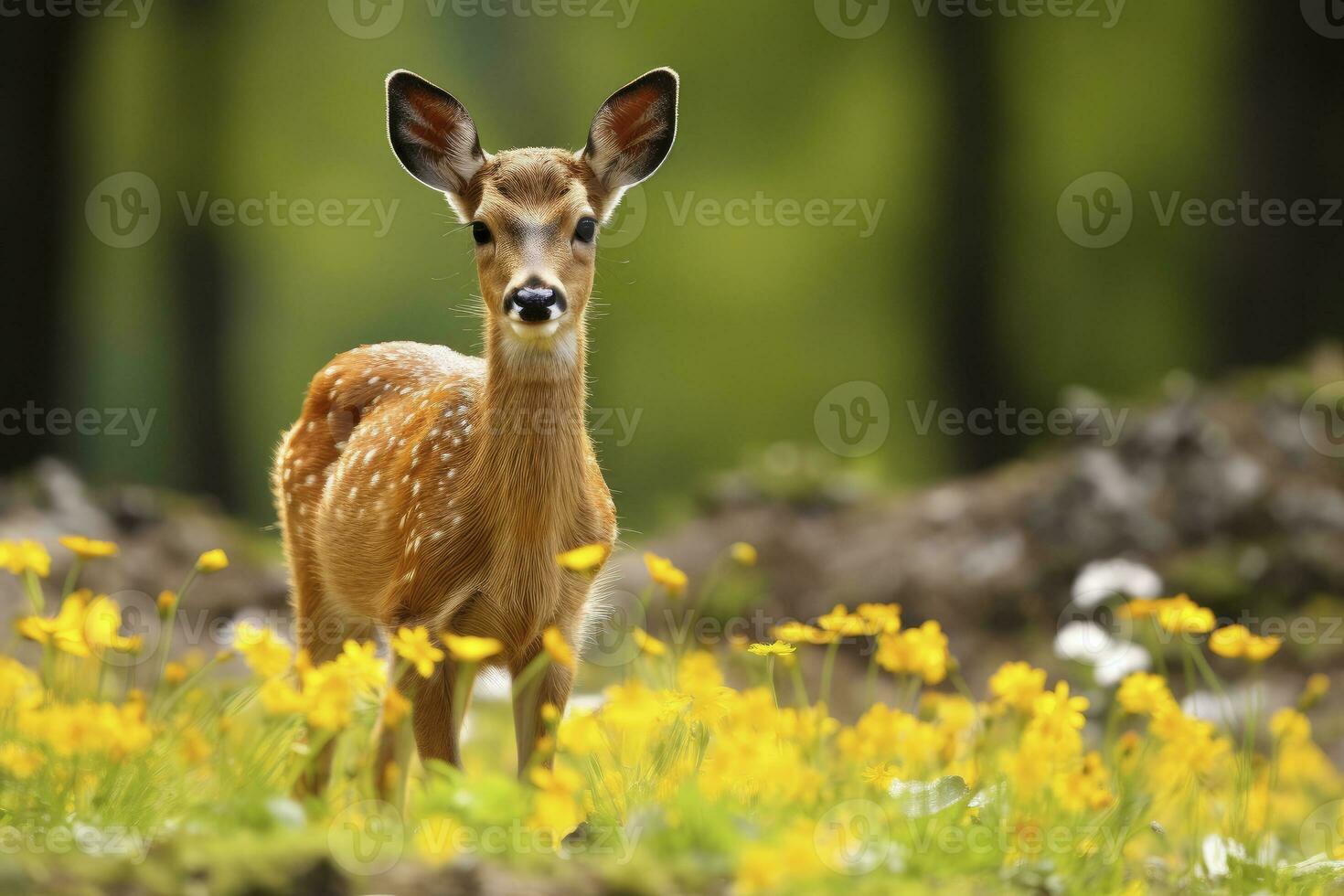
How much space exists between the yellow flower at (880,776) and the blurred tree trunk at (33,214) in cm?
888

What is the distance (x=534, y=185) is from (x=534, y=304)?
24.6 inches

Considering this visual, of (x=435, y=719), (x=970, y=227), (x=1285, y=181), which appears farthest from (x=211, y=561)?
(x=1285, y=181)

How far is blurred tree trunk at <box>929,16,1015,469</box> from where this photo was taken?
1162 centimetres

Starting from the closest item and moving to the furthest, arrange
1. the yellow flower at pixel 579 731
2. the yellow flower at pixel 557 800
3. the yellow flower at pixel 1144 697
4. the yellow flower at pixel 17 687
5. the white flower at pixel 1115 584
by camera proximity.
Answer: the yellow flower at pixel 557 800, the yellow flower at pixel 579 731, the yellow flower at pixel 17 687, the yellow flower at pixel 1144 697, the white flower at pixel 1115 584

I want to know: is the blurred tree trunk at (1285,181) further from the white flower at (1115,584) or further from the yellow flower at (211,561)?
the yellow flower at (211,561)

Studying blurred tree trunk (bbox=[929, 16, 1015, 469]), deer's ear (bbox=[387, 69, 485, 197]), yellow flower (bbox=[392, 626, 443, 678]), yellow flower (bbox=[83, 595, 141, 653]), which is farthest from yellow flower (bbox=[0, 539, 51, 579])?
blurred tree trunk (bbox=[929, 16, 1015, 469])

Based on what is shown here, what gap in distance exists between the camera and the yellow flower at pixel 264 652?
3.05m

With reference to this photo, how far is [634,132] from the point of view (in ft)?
15.3

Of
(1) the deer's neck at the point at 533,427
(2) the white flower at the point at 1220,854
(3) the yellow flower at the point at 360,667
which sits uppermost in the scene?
(1) the deer's neck at the point at 533,427

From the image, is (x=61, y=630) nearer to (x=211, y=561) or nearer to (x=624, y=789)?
(x=211, y=561)

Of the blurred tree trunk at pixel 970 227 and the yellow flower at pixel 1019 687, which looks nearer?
the yellow flower at pixel 1019 687

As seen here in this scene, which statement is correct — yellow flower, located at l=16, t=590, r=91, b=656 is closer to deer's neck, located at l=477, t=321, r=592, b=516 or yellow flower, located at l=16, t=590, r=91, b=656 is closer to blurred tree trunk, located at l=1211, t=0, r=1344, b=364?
deer's neck, located at l=477, t=321, r=592, b=516

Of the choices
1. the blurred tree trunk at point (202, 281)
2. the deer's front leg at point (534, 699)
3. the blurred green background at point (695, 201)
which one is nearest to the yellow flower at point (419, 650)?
the deer's front leg at point (534, 699)

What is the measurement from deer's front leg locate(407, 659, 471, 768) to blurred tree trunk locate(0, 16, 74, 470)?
7.78 metres
